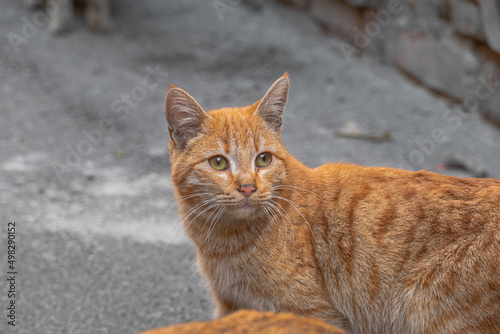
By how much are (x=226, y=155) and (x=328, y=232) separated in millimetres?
699

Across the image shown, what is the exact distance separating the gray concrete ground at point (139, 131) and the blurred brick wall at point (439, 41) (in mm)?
204

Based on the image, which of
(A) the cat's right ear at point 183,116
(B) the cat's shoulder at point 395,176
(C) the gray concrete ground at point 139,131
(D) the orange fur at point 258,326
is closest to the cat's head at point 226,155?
(A) the cat's right ear at point 183,116

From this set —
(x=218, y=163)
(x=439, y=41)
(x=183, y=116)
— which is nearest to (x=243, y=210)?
(x=218, y=163)

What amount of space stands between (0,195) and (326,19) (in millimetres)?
5304

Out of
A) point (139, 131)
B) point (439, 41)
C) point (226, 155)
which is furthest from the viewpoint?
point (439, 41)

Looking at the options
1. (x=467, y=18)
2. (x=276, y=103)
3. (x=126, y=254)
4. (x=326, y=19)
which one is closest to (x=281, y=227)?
(x=276, y=103)

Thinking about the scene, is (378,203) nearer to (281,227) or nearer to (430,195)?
(430,195)

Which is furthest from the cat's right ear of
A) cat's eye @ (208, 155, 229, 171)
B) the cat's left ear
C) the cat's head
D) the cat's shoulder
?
the cat's shoulder

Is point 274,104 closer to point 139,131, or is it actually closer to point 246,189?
point 246,189

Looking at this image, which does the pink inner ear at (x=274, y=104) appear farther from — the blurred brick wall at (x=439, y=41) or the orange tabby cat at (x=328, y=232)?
the blurred brick wall at (x=439, y=41)

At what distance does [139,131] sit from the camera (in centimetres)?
654

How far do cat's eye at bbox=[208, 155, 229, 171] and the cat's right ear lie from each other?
0.21 meters

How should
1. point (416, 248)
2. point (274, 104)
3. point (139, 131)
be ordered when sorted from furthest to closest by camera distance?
point (139, 131) < point (274, 104) < point (416, 248)

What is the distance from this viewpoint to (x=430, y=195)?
2945mm
